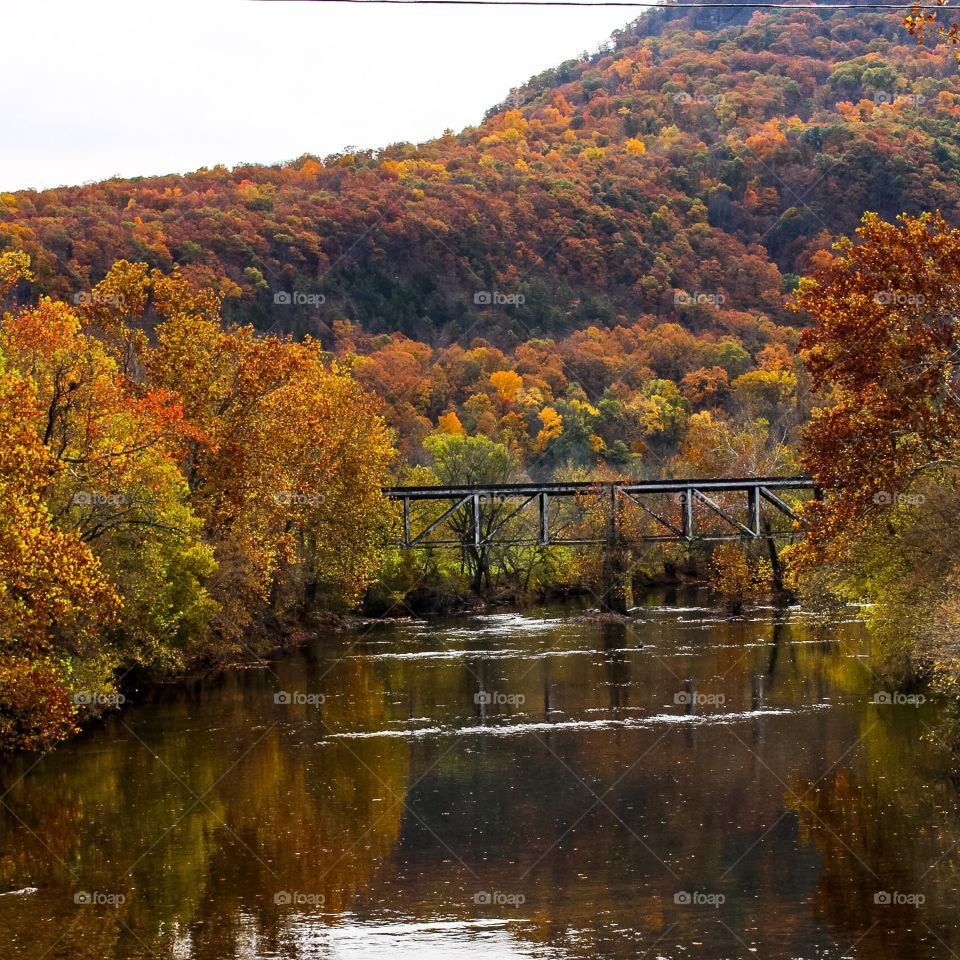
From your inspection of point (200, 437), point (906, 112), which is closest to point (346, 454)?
point (200, 437)

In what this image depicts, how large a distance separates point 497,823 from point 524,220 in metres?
127

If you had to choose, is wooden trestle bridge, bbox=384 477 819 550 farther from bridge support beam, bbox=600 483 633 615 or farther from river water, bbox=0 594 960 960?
river water, bbox=0 594 960 960

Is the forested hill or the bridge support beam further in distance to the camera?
the forested hill

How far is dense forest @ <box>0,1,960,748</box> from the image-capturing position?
3055 centimetres

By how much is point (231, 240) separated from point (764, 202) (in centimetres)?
6441

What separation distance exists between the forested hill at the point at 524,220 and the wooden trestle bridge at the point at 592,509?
150ft

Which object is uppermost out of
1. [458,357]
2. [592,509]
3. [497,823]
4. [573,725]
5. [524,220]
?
[524,220]

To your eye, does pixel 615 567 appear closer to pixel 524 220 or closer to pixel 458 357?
pixel 458 357

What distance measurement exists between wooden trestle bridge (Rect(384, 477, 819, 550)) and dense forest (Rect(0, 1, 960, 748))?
1.89 metres

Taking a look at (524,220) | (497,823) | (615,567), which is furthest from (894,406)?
(524,220)

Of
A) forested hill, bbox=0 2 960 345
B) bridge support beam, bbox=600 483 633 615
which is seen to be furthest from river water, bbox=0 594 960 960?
forested hill, bbox=0 2 960 345

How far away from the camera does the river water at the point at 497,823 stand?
18.7 meters

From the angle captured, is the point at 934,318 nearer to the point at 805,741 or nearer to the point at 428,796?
the point at 805,741

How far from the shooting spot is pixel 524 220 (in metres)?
146
